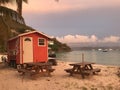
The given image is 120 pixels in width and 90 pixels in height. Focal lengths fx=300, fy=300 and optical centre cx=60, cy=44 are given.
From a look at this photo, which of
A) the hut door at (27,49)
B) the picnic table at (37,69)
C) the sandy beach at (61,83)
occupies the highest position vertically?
the hut door at (27,49)

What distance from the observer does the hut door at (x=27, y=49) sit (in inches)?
960

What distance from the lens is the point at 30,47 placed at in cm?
2458

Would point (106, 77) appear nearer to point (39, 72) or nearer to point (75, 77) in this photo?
point (75, 77)

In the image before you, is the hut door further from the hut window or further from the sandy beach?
the sandy beach

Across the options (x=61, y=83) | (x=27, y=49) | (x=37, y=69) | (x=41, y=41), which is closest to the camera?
(x=61, y=83)

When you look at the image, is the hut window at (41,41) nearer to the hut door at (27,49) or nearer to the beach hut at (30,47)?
the beach hut at (30,47)

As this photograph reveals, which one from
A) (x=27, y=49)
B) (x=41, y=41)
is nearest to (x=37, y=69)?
(x=27, y=49)

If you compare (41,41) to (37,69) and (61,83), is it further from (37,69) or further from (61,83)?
(61,83)

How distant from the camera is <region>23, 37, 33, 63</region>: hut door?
2438 cm

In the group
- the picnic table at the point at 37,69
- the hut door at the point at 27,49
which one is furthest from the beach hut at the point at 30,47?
the picnic table at the point at 37,69

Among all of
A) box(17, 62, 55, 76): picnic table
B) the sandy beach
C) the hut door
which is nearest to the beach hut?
the hut door

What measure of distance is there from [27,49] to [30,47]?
296 mm

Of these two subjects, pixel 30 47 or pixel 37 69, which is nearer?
pixel 37 69

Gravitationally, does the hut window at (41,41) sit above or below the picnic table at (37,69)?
above
